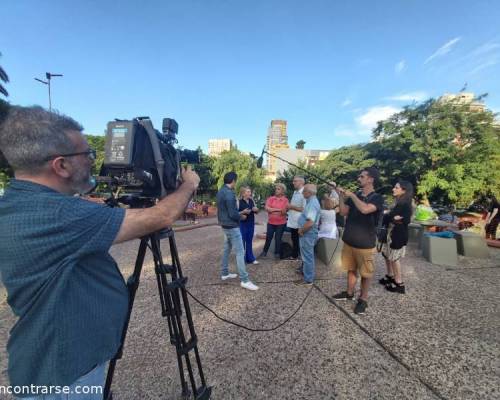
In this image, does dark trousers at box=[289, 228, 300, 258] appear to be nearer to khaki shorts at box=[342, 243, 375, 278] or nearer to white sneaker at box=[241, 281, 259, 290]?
white sneaker at box=[241, 281, 259, 290]

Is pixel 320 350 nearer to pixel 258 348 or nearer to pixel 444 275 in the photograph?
pixel 258 348

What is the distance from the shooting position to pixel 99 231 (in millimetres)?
979

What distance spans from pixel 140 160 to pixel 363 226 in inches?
119

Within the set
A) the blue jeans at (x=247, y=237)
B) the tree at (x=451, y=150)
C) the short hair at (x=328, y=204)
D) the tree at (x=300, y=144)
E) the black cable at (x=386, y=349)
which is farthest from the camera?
the tree at (x=300, y=144)

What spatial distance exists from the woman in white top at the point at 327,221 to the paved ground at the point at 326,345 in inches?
51.6

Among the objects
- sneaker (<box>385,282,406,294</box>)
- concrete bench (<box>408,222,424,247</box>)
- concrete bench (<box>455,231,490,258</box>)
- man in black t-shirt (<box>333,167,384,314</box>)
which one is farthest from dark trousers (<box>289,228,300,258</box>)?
concrete bench (<box>455,231,490,258</box>)

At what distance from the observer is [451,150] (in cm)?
1866

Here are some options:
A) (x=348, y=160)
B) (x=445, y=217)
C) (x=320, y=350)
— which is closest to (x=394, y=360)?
(x=320, y=350)

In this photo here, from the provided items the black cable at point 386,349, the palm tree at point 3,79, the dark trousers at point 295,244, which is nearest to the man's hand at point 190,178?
the black cable at point 386,349

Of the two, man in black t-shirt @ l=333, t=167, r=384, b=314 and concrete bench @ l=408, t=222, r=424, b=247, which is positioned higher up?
man in black t-shirt @ l=333, t=167, r=384, b=314

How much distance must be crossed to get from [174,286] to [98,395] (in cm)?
63

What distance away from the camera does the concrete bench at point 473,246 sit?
6230 millimetres

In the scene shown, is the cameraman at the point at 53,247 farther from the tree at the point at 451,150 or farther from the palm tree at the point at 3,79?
the tree at the point at 451,150

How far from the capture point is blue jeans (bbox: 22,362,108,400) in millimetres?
1022
